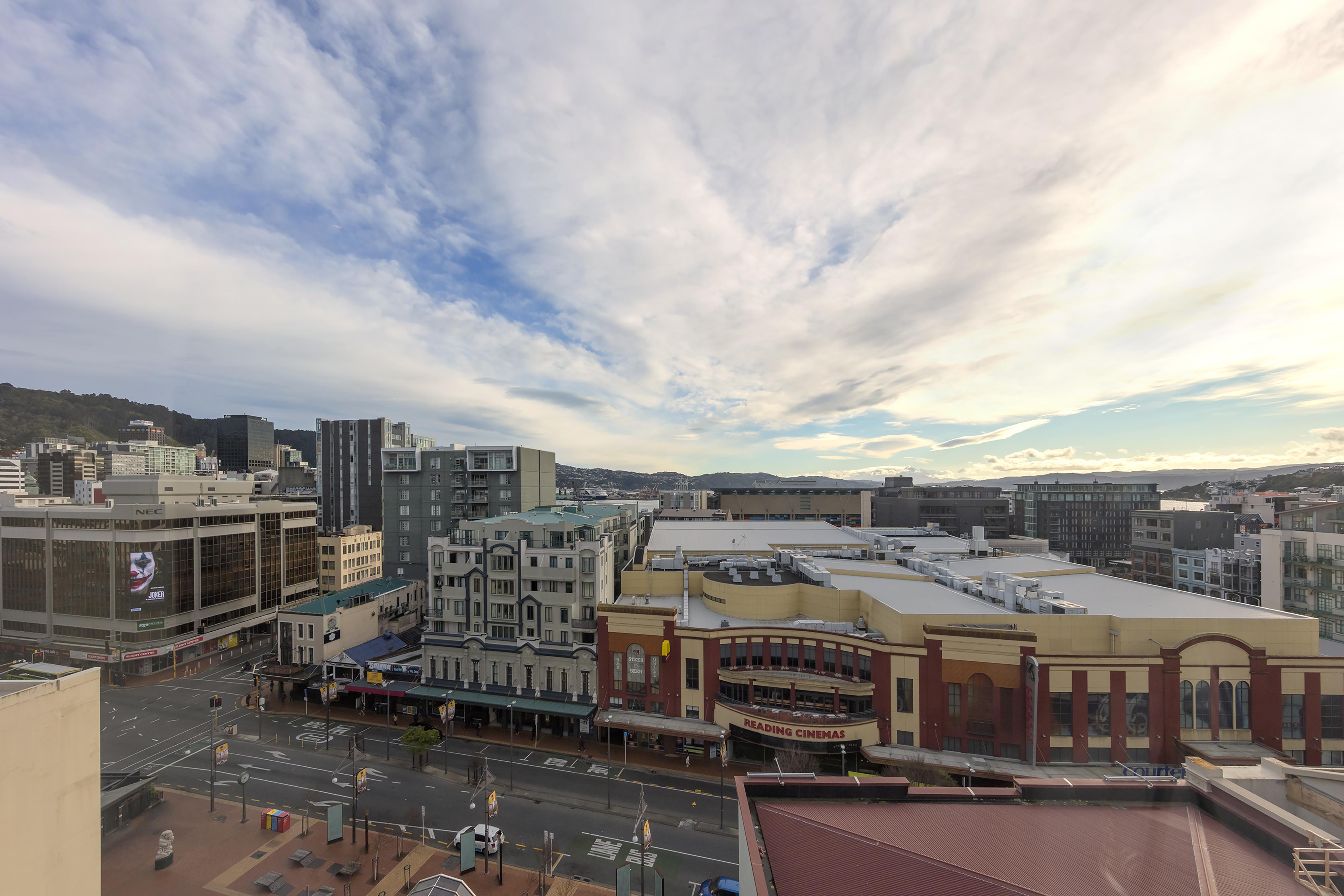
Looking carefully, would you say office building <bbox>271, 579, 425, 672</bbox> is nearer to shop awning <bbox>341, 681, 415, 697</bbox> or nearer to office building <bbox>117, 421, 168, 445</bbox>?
shop awning <bbox>341, 681, 415, 697</bbox>

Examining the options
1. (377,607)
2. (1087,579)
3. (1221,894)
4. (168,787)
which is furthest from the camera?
(377,607)

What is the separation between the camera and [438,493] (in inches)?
3056

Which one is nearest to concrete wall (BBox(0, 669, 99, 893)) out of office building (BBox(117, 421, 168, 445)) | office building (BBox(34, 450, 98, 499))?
office building (BBox(117, 421, 168, 445))

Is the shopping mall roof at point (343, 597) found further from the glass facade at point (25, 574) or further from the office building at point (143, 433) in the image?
the glass facade at point (25, 574)

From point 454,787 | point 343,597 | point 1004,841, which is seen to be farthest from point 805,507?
point 1004,841

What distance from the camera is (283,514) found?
8031cm

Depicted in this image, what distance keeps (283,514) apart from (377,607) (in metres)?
35.7

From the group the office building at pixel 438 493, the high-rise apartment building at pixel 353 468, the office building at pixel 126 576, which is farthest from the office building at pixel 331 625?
the high-rise apartment building at pixel 353 468

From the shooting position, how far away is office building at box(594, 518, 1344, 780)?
33.7 metres

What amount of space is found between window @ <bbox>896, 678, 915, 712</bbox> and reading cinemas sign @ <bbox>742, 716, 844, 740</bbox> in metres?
4.65

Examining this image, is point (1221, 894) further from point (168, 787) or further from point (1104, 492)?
point (1104, 492)

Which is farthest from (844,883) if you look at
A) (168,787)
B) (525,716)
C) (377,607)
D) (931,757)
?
(377,607)

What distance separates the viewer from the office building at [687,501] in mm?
153125

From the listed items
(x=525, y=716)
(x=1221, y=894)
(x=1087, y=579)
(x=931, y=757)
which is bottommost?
(x=525, y=716)
